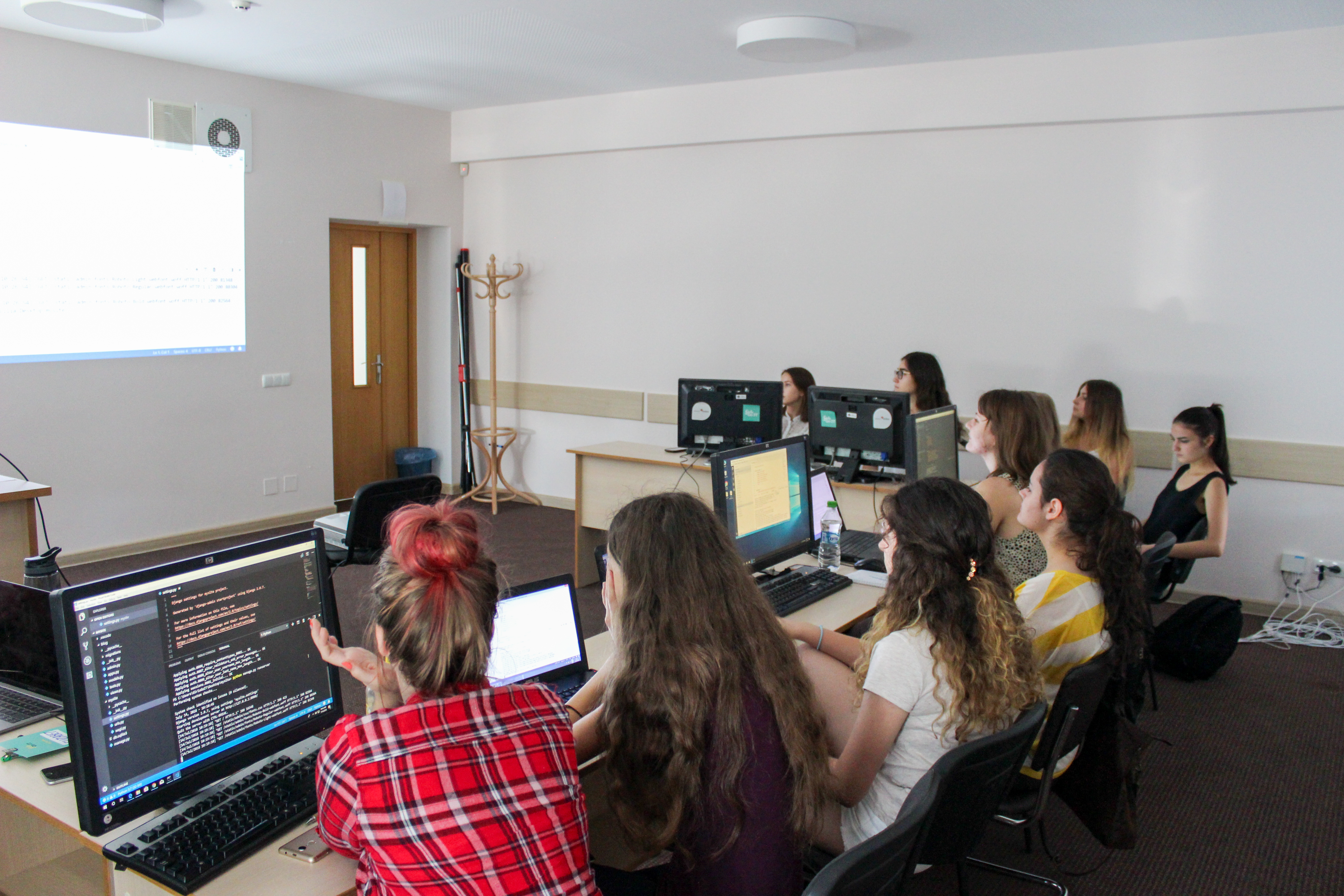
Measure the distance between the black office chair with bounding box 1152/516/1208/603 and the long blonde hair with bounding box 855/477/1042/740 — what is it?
7.15 ft

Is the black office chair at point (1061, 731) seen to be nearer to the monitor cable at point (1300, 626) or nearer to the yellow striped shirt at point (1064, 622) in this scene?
the yellow striped shirt at point (1064, 622)

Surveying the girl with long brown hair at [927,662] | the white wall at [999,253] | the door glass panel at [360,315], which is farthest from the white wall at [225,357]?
the girl with long brown hair at [927,662]

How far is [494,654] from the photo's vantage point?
2.05m

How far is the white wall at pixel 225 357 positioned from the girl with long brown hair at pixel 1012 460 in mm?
4648

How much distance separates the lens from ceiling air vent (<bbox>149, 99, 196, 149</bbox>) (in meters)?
5.45

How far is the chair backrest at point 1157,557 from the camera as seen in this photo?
11.0 feet

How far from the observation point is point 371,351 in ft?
23.4

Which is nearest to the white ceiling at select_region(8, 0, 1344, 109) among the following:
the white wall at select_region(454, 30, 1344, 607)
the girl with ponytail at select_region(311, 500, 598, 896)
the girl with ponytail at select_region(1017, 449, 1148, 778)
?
the white wall at select_region(454, 30, 1344, 607)

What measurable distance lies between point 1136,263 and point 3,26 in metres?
5.96

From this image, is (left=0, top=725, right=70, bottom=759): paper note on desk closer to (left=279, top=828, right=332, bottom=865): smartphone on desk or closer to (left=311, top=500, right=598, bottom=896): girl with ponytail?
(left=279, top=828, right=332, bottom=865): smartphone on desk

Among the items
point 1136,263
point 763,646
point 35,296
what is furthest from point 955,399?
point 35,296

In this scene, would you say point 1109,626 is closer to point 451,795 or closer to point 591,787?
point 591,787

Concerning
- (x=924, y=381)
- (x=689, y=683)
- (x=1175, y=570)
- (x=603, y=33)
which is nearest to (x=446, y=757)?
(x=689, y=683)

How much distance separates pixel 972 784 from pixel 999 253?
14.1ft
